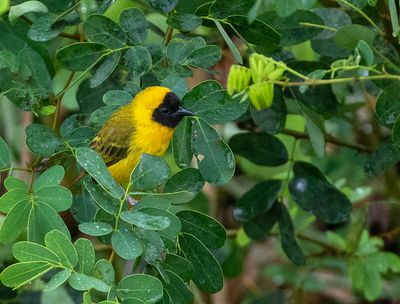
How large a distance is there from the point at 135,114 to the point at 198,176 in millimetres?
475

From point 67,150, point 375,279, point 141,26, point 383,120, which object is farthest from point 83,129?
point 375,279

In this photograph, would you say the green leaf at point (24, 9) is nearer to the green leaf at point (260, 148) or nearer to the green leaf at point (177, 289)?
the green leaf at point (177, 289)

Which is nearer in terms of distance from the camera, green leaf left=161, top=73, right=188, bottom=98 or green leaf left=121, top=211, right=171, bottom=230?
green leaf left=121, top=211, right=171, bottom=230

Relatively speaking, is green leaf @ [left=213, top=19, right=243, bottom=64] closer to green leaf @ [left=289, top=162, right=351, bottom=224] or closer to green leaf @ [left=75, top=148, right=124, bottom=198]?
green leaf @ [left=75, top=148, right=124, bottom=198]

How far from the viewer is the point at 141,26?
2.25 metres

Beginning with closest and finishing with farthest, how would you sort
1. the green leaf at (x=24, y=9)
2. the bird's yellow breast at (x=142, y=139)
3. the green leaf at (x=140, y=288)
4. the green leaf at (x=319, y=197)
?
the green leaf at (x=140, y=288) < the green leaf at (x=24, y=9) < the bird's yellow breast at (x=142, y=139) < the green leaf at (x=319, y=197)

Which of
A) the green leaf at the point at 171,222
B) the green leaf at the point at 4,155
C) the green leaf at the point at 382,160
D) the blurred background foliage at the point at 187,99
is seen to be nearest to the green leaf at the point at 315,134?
the blurred background foliage at the point at 187,99

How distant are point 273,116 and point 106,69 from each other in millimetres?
542

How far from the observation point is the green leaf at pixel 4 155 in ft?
6.79

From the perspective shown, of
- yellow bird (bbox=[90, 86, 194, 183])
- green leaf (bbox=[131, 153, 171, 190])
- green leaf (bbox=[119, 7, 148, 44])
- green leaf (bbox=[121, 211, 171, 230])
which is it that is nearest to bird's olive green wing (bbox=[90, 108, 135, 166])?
yellow bird (bbox=[90, 86, 194, 183])

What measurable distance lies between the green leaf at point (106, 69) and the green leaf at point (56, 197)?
13.2 inches

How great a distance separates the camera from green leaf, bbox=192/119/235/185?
212 centimetres

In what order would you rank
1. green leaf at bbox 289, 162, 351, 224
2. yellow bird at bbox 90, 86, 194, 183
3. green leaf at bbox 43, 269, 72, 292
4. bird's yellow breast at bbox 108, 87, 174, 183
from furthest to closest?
green leaf at bbox 289, 162, 351, 224, bird's yellow breast at bbox 108, 87, 174, 183, yellow bird at bbox 90, 86, 194, 183, green leaf at bbox 43, 269, 72, 292

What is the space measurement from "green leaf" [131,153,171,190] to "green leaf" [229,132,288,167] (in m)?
0.77
